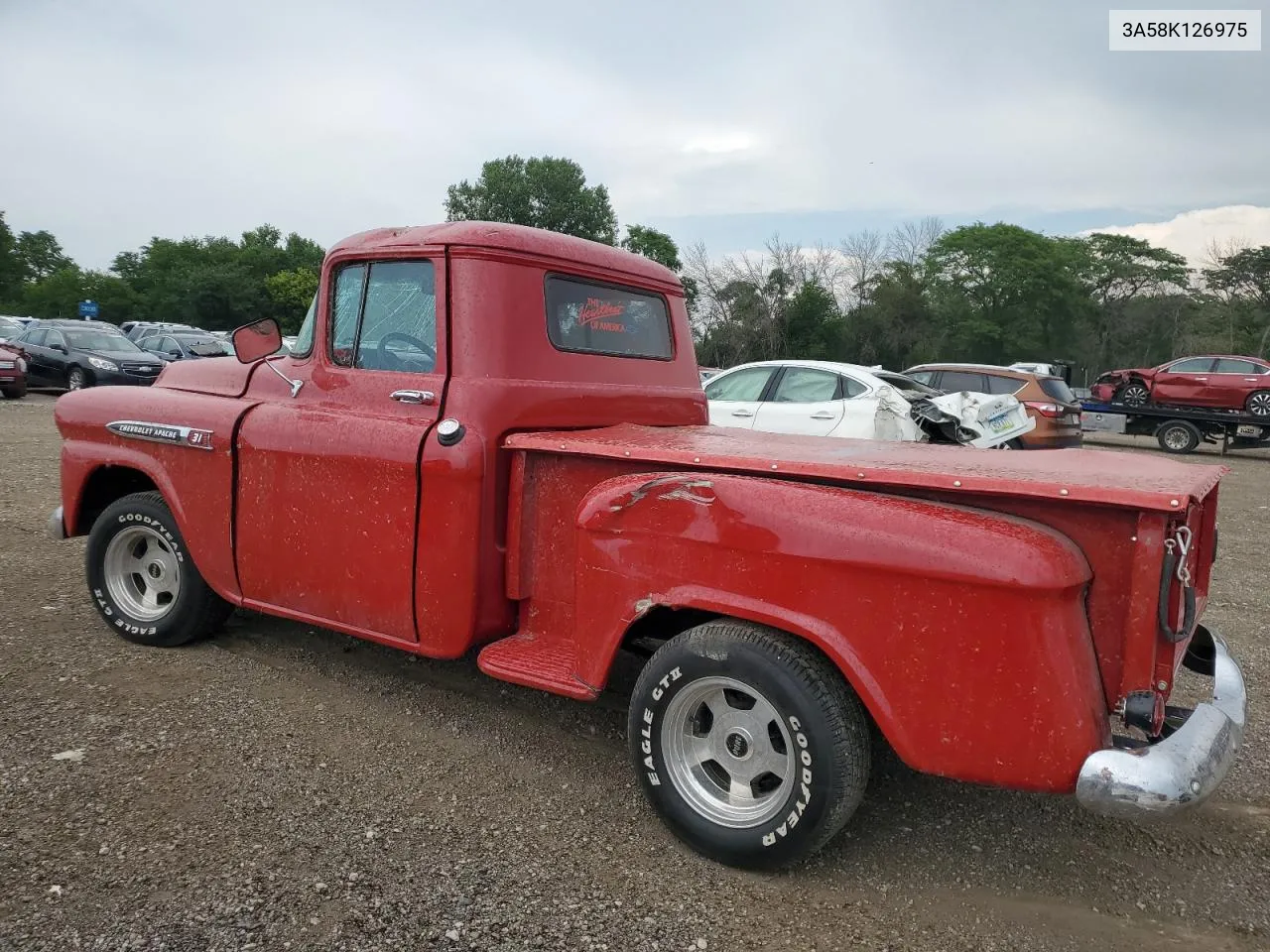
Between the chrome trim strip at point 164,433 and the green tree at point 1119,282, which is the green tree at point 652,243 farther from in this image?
the chrome trim strip at point 164,433

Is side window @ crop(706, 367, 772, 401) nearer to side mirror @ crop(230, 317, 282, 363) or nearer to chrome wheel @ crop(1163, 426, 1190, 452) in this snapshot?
side mirror @ crop(230, 317, 282, 363)

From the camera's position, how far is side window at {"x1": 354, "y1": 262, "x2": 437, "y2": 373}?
11.8 ft

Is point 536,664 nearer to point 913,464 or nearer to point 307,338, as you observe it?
point 913,464

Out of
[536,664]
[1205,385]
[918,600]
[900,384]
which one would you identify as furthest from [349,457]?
[1205,385]

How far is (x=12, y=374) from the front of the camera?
17078mm

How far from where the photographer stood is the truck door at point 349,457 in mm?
3426

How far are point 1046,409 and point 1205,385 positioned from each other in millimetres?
8694

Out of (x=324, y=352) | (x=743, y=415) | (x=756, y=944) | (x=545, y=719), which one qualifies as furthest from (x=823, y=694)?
(x=743, y=415)

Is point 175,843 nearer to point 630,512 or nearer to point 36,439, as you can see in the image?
point 630,512

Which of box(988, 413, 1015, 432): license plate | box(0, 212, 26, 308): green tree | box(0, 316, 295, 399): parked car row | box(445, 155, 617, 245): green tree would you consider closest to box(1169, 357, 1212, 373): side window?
box(988, 413, 1015, 432): license plate

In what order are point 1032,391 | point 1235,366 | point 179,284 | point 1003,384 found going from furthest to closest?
1. point 179,284
2. point 1235,366
3. point 1003,384
4. point 1032,391

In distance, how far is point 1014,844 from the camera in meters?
2.96

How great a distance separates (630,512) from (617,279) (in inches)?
67.0

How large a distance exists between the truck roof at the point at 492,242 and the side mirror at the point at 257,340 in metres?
0.58
